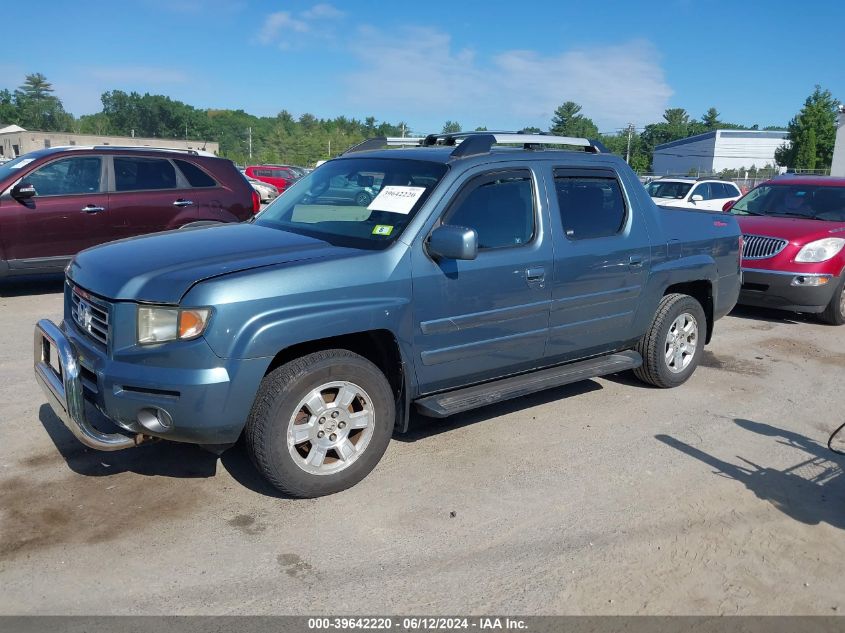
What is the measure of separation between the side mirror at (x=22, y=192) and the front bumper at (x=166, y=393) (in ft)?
18.5

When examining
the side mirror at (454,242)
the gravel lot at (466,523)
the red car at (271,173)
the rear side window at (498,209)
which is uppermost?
the red car at (271,173)

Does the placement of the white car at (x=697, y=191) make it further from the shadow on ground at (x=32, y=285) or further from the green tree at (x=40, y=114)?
the green tree at (x=40, y=114)

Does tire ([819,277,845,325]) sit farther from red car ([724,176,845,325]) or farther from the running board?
the running board

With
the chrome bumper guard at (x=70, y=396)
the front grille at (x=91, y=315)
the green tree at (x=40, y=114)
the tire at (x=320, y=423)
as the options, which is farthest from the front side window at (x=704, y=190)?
the green tree at (x=40, y=114)

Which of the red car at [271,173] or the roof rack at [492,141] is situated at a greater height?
the red car at [271,173]

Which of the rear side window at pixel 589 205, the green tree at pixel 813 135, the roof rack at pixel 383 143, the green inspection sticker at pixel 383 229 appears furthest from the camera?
the green tree at pixel 813 135

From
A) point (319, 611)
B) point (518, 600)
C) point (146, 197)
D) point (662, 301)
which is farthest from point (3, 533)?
point (146, 197)

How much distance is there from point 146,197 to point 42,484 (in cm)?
588

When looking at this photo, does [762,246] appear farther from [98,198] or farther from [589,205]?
[98,198]

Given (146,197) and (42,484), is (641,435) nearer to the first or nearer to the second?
(42,484)

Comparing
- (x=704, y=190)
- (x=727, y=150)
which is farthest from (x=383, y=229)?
(x=727, y=150)

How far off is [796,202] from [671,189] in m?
9.36

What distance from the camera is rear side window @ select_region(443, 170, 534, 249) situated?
4.40 metres

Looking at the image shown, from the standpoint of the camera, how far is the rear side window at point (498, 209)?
440 centimetres
